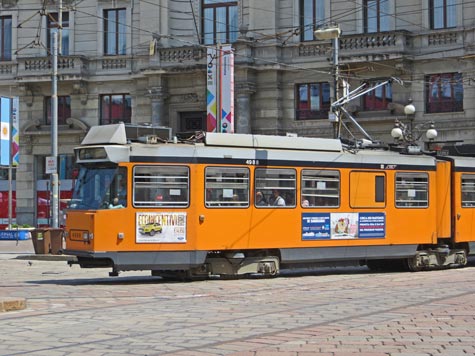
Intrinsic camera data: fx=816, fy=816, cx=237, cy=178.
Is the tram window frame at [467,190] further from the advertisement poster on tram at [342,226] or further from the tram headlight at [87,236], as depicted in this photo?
the tram headlight at [87,236]

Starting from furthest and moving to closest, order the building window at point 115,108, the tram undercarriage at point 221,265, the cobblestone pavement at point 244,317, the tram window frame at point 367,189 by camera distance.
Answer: the building window at point 115,108, the tram window frame at point 367,189, the tram undercarriage at point 221,265, the cobblestone pavement at point 244,317

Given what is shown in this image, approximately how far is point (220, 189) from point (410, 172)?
524 centimetres

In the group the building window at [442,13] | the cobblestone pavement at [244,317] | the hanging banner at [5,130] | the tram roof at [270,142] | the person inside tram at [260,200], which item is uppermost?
the building window at [442,13]

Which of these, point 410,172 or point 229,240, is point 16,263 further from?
point 410,172

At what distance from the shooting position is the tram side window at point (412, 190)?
1947 cm

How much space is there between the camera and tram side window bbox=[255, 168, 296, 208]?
1739cm

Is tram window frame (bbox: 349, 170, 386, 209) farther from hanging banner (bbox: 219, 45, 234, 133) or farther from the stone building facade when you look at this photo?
hanging banner (bbox: 219, 45, 234, 133)

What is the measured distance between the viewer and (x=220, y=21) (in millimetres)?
37906

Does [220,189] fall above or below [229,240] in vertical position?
above

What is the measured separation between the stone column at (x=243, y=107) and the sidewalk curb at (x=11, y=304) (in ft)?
79.3

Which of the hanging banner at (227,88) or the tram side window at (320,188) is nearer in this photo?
the tram side window at (320,188)

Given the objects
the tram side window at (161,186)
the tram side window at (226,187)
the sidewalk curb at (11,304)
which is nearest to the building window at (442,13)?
the tram side window at (226,187)

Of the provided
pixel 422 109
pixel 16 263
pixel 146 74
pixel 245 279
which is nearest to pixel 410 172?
pixel 245 279

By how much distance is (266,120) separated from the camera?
36.4 m
